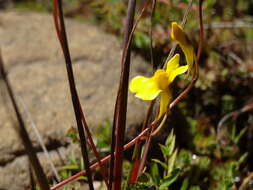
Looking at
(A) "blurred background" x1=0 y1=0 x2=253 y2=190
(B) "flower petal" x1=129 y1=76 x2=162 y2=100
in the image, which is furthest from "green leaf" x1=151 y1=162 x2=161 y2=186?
(B) "flower petal" x1=129 y1=76 x2=162 y2=100

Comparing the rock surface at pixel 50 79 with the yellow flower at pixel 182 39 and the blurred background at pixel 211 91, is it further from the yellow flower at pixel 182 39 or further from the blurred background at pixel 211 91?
the yellow flower at pixel 182 39

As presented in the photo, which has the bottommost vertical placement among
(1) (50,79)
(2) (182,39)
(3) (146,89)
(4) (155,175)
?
(4) (155,175)

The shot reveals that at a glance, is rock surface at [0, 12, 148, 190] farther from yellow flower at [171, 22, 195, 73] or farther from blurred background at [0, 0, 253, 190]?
yellow flower at [171, 22, 195, 73]

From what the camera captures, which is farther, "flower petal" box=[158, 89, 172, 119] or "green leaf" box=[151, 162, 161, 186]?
"green leaf" box=[151, 162, 161, 186]

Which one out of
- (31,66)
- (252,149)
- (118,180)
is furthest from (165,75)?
(31,66)

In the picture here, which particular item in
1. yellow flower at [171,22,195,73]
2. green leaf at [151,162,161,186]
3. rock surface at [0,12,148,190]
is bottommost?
Answer: green leaf at [151,162,161,186]

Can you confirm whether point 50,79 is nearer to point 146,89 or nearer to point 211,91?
point 211,91

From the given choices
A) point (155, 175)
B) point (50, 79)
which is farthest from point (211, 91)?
point (155, 175)
